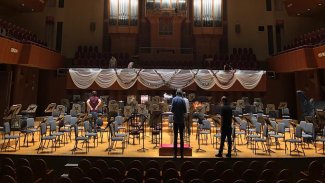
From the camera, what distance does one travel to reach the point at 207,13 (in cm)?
1526

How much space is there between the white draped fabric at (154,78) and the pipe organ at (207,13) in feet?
12.8

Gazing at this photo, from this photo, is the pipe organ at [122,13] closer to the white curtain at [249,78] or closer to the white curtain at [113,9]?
the white curtain at [113,9]

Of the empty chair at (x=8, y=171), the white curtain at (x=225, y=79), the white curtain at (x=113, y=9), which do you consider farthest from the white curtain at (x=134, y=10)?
the empty chair at (x=8, y=171)

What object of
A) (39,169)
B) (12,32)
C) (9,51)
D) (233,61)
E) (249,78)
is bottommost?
(39,169)

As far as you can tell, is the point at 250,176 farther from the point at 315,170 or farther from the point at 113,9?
the point at 113,9

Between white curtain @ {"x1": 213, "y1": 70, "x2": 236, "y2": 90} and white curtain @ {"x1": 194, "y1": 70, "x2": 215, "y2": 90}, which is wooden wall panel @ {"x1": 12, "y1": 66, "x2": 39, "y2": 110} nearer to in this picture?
white curtain @ {"x1": 194, "y1": 70, "x2": 215, "y2": 90}

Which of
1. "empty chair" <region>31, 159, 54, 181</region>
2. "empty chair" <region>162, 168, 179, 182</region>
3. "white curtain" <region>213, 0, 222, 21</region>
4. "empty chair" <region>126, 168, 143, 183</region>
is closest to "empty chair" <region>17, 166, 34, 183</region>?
"empty chair" <region>31, 159, 54, 181</region>

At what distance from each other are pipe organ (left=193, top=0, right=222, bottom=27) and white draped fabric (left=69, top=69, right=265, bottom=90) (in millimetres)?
3904

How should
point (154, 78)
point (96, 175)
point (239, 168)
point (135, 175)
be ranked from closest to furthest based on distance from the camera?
point (96, 175) → point (135, 175) → point (239, 168) → point (154, 78)

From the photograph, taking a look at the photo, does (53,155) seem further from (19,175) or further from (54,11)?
(54,11)

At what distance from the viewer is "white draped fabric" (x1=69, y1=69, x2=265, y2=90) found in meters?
12.5

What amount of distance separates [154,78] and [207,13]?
570 cm

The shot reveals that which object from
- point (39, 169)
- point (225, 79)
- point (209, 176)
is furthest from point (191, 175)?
point (225, 79)

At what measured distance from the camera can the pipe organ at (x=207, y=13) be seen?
15195mm
